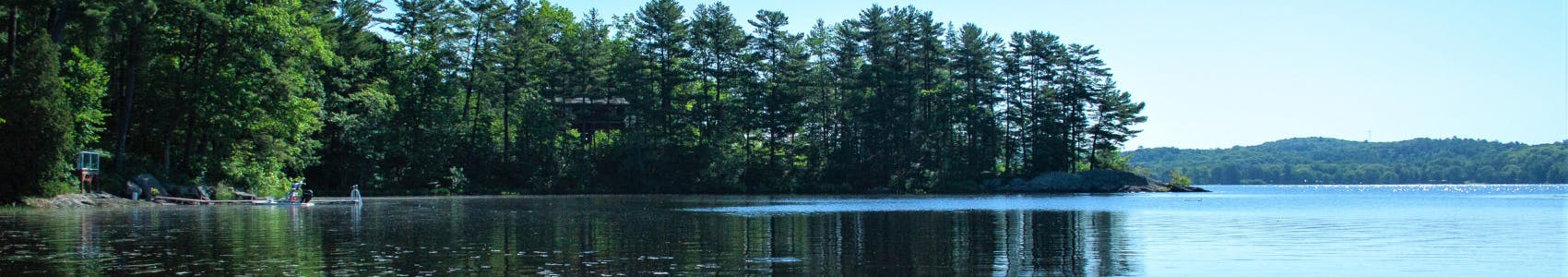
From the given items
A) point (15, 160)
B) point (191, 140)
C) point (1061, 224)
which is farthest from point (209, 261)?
point (191, 140)

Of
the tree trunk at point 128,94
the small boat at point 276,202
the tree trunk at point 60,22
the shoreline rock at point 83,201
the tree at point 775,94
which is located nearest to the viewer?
the shoreline rock at point 83,201

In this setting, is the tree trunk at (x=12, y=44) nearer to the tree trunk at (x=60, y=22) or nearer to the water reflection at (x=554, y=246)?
the tree trunk at (x=60, y=22)

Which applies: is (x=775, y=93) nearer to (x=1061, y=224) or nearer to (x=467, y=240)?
(x=1061, y=224)

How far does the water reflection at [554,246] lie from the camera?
15.9 m

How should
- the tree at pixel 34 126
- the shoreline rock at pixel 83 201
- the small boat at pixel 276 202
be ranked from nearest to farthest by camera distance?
the tree at pixel 34 126
the shoreline rock at pixel 83 201
the small boat at pixel 276 202

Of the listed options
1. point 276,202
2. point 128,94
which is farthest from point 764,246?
point 128,94

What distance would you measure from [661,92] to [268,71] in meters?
36.9

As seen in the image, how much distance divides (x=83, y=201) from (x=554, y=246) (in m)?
29.2

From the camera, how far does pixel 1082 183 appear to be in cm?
8969

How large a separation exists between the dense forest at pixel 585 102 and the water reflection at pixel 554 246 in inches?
760

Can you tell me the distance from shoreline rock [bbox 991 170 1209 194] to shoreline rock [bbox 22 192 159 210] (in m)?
61.7

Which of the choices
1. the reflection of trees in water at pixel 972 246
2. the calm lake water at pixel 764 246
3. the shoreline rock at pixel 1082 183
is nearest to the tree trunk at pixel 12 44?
the calm lake water at pixel 764 246

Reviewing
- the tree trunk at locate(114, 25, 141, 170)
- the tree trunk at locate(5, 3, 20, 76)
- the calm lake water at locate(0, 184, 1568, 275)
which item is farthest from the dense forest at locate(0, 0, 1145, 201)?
the calm lake water at locate(0, 184, 1568, 275)

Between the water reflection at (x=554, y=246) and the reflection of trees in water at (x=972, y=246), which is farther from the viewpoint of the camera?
Answer: the reflection of trees in water at (x=972, y=246)
